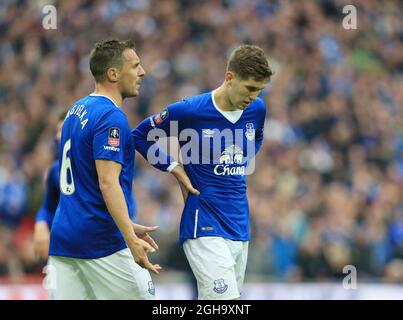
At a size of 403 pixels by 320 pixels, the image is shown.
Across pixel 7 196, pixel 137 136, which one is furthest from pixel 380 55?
pixel 137 136

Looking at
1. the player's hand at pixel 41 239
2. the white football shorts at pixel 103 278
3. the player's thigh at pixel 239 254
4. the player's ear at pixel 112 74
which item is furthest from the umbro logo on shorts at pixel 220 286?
the player's hand at pixel 41 239

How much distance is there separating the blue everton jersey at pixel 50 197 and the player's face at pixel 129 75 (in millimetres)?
2116

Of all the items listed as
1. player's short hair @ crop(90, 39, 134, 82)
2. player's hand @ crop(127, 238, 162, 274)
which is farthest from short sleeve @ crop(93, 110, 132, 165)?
player's hand @ crop(127, 238, 162, 274)

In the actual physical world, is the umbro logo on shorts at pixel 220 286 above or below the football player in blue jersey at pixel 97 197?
below

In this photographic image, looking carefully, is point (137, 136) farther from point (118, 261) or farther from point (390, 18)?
point (390, 18)

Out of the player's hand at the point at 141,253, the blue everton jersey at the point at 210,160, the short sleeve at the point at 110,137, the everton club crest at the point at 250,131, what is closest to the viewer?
the player's hand at the point at 141,253

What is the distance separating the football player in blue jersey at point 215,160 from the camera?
634 cm

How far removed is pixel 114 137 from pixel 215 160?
3.37ft

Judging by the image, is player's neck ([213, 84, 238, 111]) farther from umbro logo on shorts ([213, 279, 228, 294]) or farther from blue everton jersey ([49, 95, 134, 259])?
umbro logo on shorts ([213, 279, 228, 294])

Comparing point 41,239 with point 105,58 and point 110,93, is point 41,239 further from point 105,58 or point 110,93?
point 105,58

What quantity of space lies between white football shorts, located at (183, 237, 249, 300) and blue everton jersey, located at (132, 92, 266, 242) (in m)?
0.06

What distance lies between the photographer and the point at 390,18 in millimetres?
17828

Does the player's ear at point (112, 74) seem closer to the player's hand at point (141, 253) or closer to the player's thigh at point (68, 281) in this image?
the player's hand at point (141, 253)

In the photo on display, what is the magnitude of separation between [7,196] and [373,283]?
17.1ft
